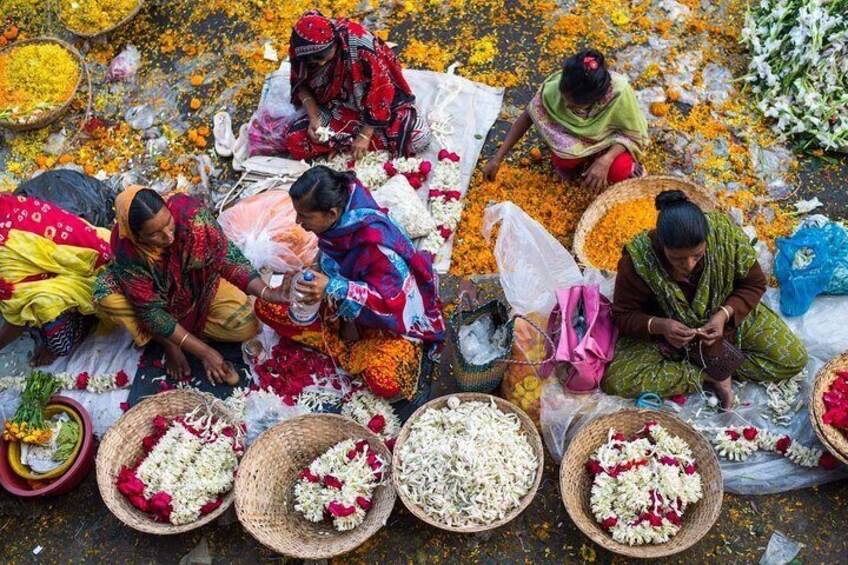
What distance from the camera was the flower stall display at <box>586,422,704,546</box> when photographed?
308cm

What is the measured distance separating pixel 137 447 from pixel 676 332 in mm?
2719

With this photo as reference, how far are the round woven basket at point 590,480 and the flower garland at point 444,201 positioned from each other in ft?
5.03

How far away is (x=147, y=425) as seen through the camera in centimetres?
361

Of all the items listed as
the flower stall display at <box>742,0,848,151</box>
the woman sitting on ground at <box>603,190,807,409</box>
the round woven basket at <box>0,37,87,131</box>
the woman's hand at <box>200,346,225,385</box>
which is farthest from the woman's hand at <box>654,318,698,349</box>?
the round woven basket at <box>0,37,87,131</box>

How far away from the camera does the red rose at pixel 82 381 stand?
394 centimetres

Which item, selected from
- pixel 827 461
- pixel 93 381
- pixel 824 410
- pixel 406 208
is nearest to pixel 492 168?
pixel 406 208

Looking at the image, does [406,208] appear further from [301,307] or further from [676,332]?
[676,332]

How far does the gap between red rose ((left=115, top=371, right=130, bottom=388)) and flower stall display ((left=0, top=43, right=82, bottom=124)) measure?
2.45m

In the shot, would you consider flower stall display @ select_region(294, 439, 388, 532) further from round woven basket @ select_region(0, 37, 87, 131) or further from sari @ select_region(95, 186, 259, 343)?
round woven basket @ select_region(0, 37, 87, 131)

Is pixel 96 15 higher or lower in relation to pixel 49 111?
higher

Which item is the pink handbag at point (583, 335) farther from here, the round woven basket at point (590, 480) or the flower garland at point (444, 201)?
the flower garland at point (444, 201)

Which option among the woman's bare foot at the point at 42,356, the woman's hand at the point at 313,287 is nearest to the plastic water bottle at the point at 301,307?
the woman's hand at the point at 313,287

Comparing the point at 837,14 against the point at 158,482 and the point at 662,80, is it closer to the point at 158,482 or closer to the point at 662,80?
the point at 662,80

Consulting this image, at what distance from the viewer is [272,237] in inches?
165
